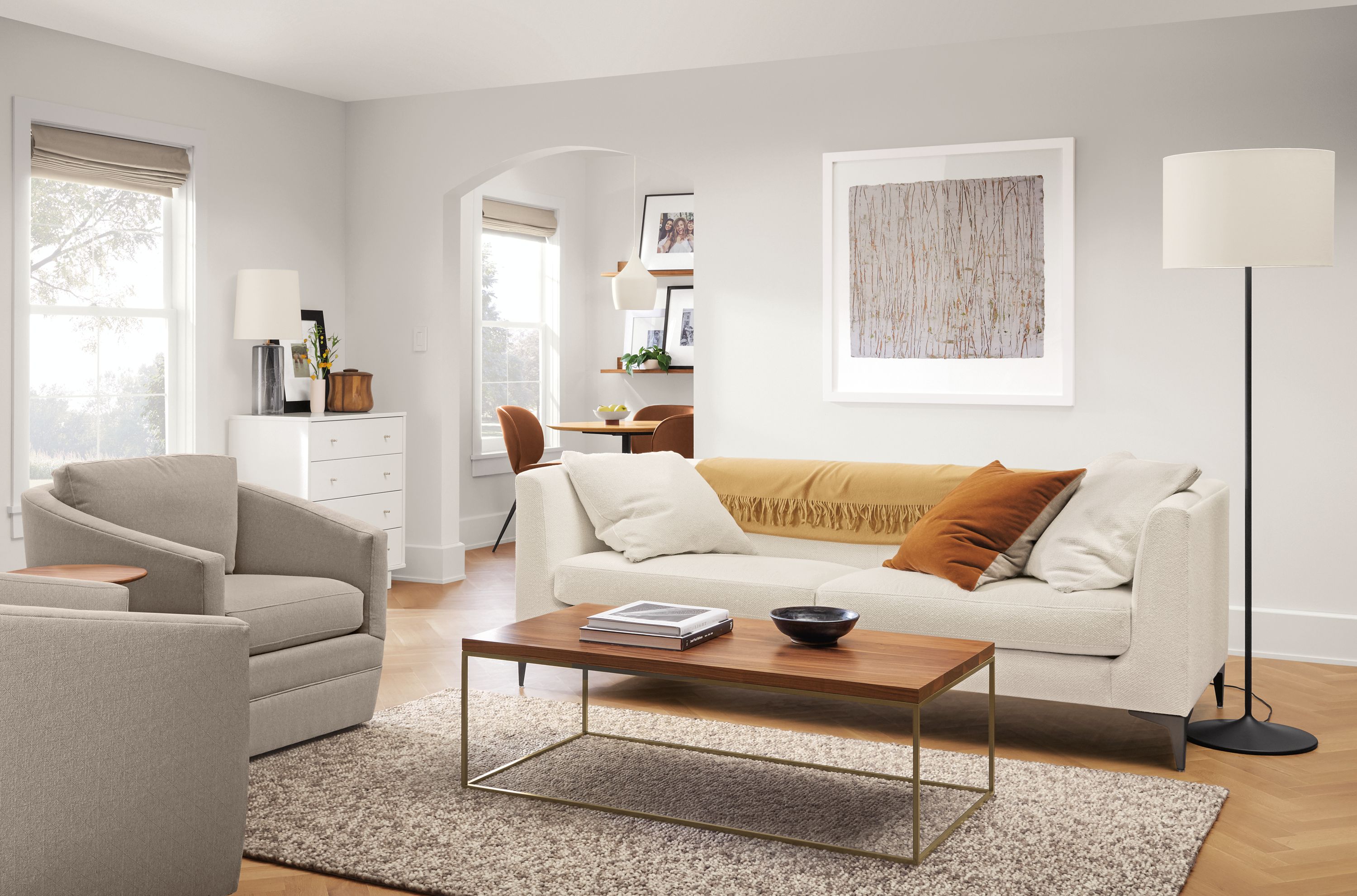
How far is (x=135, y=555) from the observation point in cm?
329

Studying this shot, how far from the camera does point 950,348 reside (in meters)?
5.11

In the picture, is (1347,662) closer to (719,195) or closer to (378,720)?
(719,195)

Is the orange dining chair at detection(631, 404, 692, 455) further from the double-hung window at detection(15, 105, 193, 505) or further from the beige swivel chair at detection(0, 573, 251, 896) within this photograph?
the beige swivel chair at detection(0, 573, 251, 896)

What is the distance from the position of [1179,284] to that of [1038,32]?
1.12 meters

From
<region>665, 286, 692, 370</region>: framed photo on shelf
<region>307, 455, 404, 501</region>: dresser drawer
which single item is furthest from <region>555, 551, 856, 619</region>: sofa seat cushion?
<region>665, 286, 692, 370</region>: framed photo on shelf

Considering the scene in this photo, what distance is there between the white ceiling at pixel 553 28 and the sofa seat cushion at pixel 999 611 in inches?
82.3

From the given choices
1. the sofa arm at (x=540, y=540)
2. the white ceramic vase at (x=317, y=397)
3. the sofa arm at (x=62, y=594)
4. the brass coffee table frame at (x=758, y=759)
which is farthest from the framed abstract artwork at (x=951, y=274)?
the sofa arm at (x=62, y=594)

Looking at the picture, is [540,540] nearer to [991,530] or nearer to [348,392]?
[991,530]

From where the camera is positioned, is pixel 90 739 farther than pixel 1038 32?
No

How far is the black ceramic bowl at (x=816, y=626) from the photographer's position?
2.95 metres

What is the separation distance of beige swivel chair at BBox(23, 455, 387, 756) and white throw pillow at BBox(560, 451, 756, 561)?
32.1 inches

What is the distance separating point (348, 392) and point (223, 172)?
45.8 inches

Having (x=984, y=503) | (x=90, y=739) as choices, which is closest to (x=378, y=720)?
(x=90, y=739)

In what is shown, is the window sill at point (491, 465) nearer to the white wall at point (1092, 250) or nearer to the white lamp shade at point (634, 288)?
the white lamp shade at point (634, 288)
